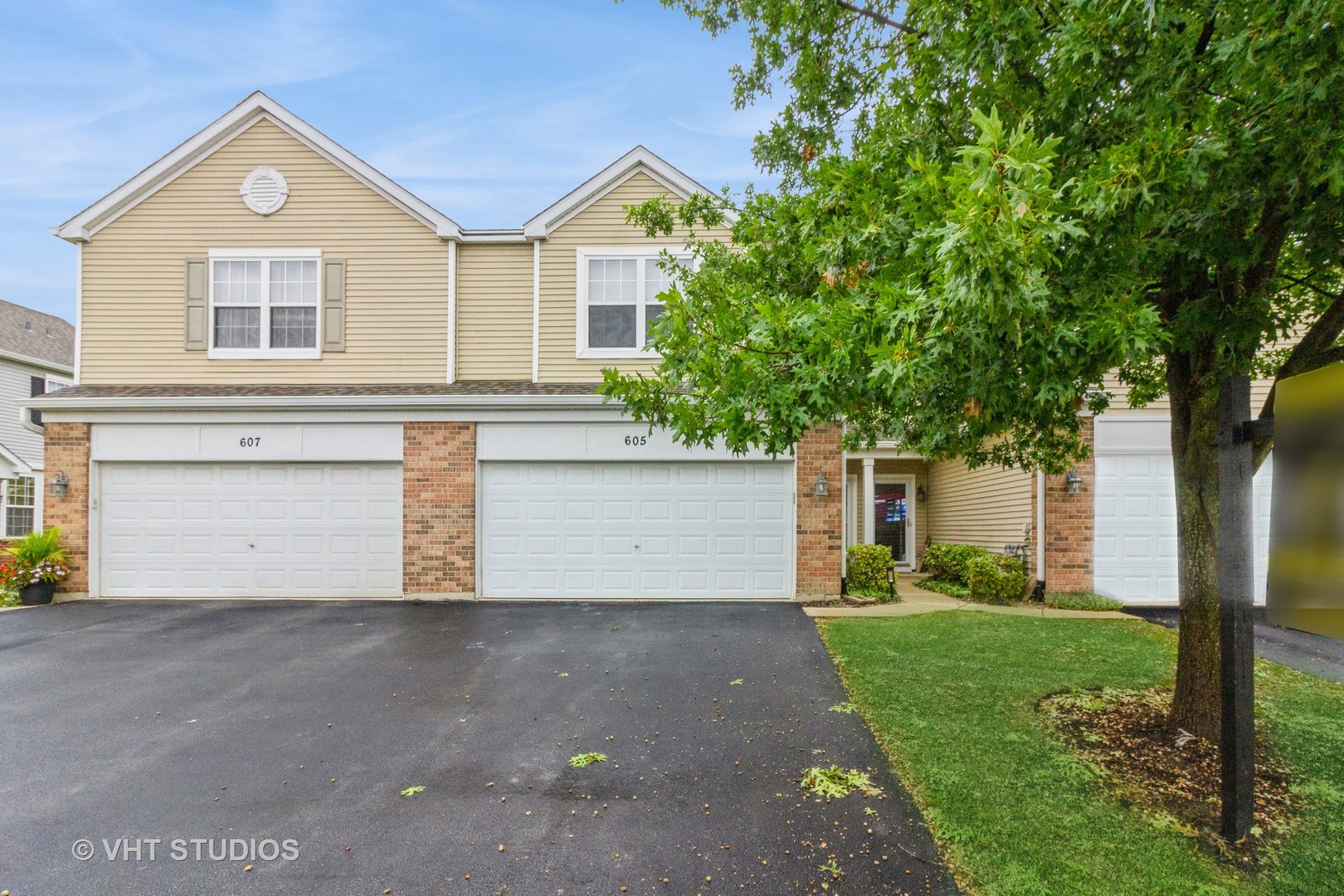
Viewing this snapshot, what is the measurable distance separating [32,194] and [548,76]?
32.5 m

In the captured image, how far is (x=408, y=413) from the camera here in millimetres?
10789

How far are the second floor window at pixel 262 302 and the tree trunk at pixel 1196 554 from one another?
38.2ft

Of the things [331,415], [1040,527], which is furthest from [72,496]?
[1040,527]

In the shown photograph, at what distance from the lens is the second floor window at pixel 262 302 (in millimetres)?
11328

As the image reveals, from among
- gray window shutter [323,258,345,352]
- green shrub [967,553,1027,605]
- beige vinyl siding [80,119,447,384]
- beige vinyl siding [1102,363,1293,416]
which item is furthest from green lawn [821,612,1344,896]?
gray window shutter [323,258,345,352]

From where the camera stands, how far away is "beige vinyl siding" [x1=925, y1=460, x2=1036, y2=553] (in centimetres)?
1152

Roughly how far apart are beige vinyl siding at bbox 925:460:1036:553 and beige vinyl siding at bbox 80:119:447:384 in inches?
357

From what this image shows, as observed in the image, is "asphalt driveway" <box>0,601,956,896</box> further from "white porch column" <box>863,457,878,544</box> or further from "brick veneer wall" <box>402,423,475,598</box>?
"white porch column" <box>863,457,878,544</box>

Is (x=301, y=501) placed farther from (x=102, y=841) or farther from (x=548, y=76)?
(x=548, y=76)

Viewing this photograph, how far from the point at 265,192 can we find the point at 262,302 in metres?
1.87

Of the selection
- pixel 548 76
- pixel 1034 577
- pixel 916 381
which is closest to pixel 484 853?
pixel 916 381

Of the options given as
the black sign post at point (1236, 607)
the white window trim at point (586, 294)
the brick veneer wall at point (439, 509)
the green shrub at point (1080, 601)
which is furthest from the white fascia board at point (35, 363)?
the black sign post at point (1236, 607)

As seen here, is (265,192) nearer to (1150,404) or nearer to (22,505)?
(1150,404)

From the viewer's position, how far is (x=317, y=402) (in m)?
10.7
